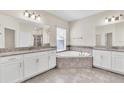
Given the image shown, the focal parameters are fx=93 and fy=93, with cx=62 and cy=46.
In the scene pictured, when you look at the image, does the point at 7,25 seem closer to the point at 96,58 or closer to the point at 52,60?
the point at 52,60

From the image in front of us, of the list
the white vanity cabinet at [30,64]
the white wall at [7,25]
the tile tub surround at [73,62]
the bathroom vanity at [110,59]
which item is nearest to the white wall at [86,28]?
the bathroom vanity at [110,59]

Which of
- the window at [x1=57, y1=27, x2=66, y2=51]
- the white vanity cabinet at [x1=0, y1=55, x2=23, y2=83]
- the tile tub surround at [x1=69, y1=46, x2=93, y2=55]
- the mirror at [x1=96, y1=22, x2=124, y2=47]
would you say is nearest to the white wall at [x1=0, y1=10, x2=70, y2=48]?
the white vanity cabinet at [x1=0, y1=55, x2=23, y2=83]

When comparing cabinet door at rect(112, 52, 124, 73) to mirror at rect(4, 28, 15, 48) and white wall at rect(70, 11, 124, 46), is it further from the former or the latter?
mirror at rect(4, 28, 15, 48)

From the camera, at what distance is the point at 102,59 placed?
3.33 m

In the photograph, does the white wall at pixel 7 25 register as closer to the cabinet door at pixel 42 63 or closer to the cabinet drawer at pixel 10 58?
the cabinet drawer at pixel 10 58

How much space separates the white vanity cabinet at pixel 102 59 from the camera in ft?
10.3

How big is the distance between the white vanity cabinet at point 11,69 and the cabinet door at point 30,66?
0.16 metres

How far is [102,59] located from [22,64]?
263cm

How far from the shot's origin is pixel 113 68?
2.99 metres

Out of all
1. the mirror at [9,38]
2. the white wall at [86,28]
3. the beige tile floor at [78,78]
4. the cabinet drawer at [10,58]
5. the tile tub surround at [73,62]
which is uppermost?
the white wall at [86,28]

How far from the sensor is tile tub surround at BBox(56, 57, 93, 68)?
3633 mm

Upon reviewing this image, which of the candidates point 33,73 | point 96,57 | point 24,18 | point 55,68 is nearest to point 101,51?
point 96,57

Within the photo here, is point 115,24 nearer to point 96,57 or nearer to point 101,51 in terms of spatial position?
point 101,51
